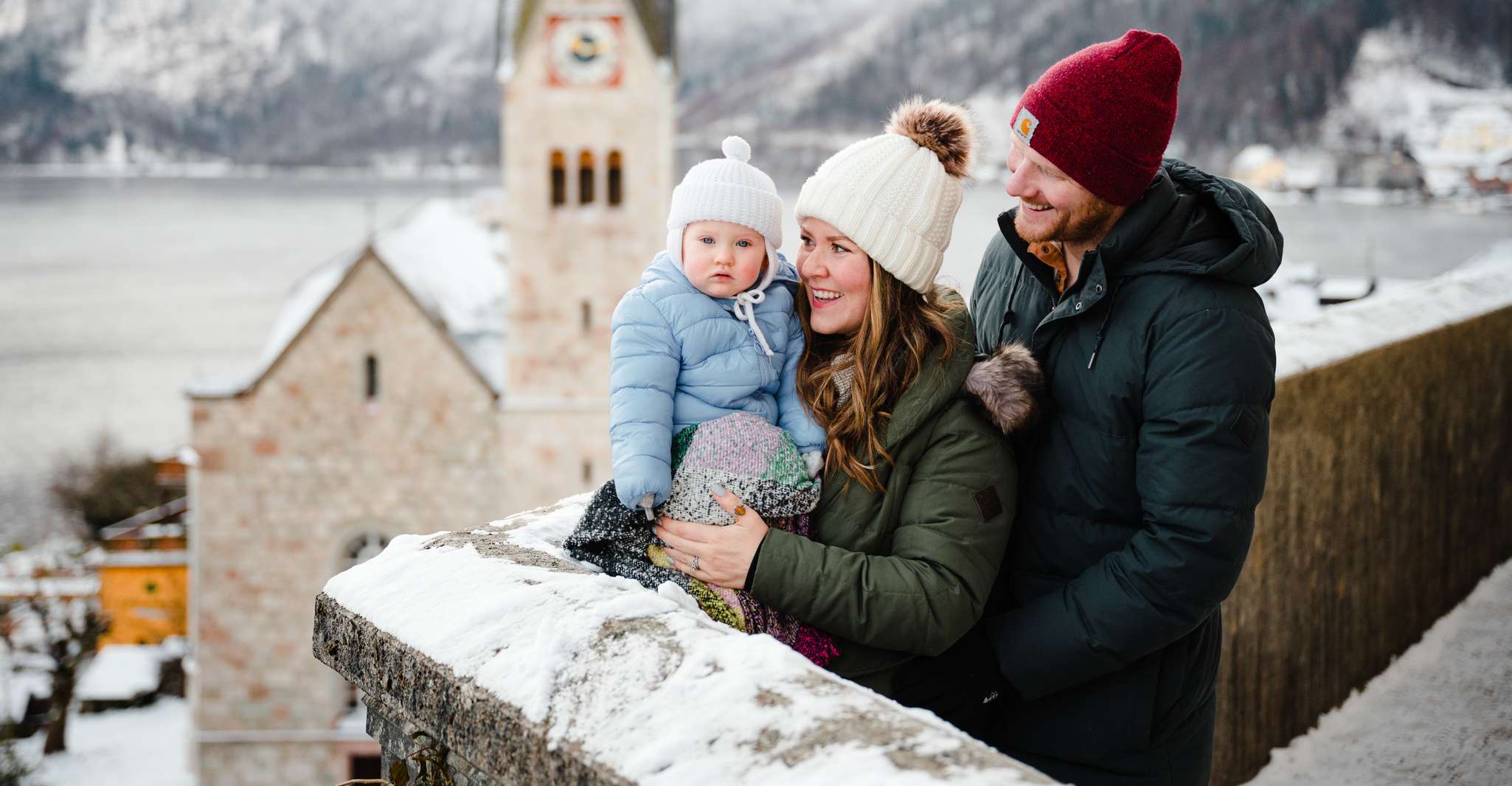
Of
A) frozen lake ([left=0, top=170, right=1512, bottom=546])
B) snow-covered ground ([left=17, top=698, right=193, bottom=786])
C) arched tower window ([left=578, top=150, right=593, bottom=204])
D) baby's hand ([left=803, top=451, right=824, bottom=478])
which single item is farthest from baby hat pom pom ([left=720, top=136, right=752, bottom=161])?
snow-covered ground ([left=17, top=698, right=193, bottom=786])

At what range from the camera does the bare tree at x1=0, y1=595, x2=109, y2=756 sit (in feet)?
79.8

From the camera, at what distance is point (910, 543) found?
2.02m

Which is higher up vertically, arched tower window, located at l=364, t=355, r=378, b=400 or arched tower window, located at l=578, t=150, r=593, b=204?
arched tower window, located at l=578, t=150, r=593, b=204

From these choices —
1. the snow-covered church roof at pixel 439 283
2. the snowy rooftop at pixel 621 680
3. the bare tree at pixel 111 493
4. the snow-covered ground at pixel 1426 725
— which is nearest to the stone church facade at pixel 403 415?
the snow-covered church roof at pixel 439 283

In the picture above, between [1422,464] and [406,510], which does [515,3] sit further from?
[1422,464]

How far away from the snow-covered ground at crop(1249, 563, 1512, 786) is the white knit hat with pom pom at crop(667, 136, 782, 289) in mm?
2197

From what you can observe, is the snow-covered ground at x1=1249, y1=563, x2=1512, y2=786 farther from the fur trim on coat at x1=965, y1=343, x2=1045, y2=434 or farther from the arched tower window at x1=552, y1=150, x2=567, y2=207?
the arched tower window at x1=552, y1=150, x2=567, y2=207

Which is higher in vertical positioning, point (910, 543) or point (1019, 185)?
point (1019, 185)

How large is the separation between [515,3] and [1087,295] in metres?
18.4

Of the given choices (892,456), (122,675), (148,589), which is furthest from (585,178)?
(122,675)

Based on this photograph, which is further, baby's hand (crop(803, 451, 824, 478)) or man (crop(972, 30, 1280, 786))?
baby's hand (crop(803, 451, 824, 478))

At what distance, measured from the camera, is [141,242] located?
13925 centimetres

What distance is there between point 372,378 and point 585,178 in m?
4.43

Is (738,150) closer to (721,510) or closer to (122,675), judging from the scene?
(721,510)
